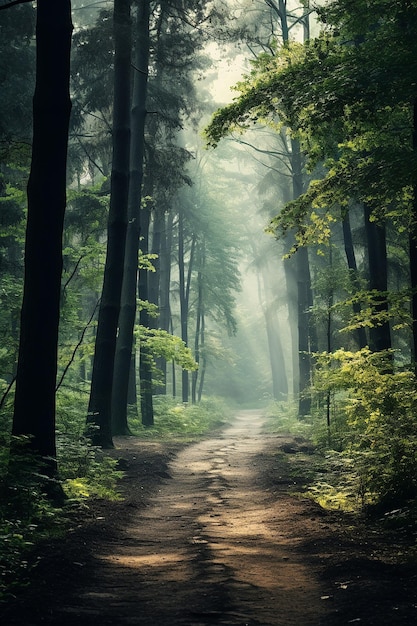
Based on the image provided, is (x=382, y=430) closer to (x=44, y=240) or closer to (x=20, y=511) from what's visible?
(x=20, y=511)

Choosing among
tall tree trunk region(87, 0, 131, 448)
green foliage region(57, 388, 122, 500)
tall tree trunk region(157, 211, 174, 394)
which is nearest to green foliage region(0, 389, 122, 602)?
green foliage region(57, 388, 122, 500)

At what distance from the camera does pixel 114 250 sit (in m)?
14.3

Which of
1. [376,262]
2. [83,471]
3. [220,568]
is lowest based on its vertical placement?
[220,568]

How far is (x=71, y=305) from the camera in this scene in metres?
19.7

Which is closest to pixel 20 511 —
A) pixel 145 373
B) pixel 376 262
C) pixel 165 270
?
pixel 376 262

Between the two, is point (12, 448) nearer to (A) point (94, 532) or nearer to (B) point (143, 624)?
(A) point (94, 532)

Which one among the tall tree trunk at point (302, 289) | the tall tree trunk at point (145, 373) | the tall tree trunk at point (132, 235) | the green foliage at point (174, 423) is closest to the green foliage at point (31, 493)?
the tall tree trunk at point (132, 235)

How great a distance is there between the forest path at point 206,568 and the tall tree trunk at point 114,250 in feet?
13.8

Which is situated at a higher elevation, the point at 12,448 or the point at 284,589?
the point at 12,448

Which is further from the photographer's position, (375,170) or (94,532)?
(375,170)

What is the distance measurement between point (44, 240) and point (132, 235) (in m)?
9.87

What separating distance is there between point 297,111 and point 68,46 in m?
3.42

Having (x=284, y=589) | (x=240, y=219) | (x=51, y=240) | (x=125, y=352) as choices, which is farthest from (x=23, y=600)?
(x=240, y=219)

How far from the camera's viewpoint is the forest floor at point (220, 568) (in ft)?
14.3
